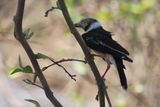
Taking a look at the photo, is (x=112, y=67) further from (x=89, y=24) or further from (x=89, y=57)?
(x=89, y=57)

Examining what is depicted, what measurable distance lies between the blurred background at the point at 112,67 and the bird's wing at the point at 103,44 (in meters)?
1.78

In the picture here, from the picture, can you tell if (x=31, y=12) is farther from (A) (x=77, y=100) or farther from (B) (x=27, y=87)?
(A) (x=77, y=100)

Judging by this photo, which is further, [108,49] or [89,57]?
[108,49]

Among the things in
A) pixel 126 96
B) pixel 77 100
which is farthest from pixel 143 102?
pixel 77 100

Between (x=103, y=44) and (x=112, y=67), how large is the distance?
2.39 meters

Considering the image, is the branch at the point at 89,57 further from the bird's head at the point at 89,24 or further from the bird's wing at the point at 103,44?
the bird's head at the point at 89,24

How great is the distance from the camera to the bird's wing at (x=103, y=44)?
1.29 metres

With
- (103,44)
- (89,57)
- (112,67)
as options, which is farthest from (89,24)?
(112,67)

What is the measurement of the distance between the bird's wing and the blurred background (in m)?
1.78

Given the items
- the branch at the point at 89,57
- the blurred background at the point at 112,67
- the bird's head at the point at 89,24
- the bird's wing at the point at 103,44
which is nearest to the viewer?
the branch at the point at 89,57

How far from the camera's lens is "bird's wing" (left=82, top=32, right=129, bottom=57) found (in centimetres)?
129

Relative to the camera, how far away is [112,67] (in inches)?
147

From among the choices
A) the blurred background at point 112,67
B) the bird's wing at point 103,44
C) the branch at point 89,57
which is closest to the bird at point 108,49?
the bird's wing at point 103,44

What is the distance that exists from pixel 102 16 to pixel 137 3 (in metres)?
0.36
